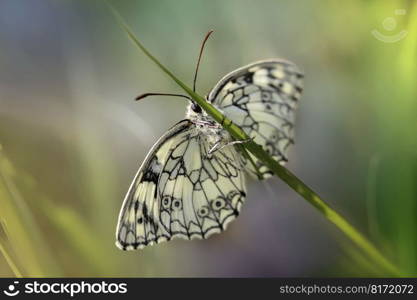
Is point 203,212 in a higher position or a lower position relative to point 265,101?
lower

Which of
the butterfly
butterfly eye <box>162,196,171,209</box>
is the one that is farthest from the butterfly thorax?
butterfly eye <box>162,196,171,209</box>

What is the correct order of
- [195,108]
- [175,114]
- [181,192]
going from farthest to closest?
1. [175,114]
2. [181,192]
3. [195,108]

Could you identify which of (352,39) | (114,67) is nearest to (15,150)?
(114,67)

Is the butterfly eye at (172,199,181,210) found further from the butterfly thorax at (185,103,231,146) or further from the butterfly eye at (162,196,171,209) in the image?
the butterfly thorax at (185,103,231,146)

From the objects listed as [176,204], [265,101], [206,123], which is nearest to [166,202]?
[176,204]

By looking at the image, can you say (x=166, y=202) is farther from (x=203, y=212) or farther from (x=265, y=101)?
(x=265, y=101)

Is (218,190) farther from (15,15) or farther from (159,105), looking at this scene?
(15,15)

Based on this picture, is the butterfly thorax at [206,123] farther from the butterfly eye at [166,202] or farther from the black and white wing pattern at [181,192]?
the butterfly eye at [166,202]
